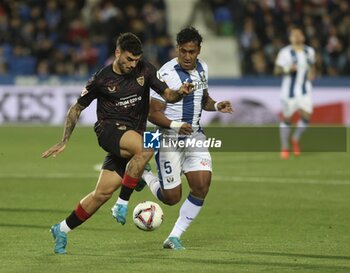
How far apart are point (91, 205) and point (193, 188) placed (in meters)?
1.11

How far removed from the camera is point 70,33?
30.0 meters

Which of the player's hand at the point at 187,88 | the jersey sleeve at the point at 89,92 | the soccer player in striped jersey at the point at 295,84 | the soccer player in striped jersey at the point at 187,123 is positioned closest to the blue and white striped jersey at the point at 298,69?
the soccer player in striped jersey at the point at 295,84

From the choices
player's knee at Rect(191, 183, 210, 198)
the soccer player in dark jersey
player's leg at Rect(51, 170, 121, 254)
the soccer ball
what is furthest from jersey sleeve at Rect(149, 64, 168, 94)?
the soccer ball

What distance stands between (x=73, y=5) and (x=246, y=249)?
69.7 feet

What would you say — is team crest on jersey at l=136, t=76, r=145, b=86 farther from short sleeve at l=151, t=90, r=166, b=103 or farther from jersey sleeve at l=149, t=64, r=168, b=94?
short sleeve at l=151, t=90, r=166, b=103

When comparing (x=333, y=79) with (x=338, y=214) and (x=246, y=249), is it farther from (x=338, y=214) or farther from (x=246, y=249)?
(x=246, y=249)

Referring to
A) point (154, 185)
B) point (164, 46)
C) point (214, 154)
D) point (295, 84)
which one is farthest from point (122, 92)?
point (164, 46)

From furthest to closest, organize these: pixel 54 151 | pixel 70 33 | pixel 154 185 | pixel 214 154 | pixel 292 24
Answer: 1. pixel 70 33
2. pixel 292 24
3. pixel 214 154
4. pixel 154 185
5. pixel 54 151

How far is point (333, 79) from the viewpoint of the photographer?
1056 inches

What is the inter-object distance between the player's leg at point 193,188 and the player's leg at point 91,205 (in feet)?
2.73

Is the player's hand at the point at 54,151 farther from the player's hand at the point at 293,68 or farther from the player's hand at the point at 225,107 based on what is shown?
the player's hand at the point at 293,68

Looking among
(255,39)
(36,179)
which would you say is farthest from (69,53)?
(36,179)

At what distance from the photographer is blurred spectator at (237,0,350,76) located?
93.3 ft

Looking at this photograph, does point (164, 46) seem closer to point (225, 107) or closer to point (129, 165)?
point (225, 107)
